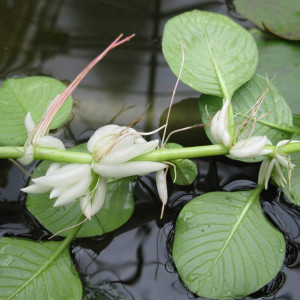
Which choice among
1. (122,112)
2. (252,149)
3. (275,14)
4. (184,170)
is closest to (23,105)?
(122,112)

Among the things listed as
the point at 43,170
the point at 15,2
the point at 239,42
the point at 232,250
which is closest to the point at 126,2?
the point at 15,2

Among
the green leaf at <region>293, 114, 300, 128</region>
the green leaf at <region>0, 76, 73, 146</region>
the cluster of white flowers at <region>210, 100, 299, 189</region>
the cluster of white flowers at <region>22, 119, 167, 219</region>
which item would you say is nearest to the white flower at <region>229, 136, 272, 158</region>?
the cluster of white flowers at <region>210, 100, 299, 189</region>

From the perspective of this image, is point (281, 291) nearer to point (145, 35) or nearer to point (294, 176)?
point (294, 176)

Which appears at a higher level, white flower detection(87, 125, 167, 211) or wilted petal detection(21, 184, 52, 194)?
white flower detection(87, 125, 167, 211)

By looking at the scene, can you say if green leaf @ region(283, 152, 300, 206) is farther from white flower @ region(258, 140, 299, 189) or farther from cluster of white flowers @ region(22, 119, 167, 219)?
cluster of white flowers @ region(22, 119, 167, 219)

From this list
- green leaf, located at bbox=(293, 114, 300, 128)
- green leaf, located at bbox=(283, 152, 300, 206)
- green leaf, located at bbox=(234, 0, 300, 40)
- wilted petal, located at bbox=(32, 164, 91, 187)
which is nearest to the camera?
wilted petal, located at bbox=(32, 164, 91, 187)

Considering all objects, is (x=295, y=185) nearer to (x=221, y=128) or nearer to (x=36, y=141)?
(x=221, y=128)

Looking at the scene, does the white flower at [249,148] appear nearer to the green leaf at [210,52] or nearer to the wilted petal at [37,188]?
the green leaf at [210,52]
